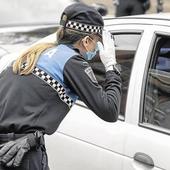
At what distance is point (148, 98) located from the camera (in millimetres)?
3693

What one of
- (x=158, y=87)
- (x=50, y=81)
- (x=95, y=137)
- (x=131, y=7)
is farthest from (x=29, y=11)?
(x=50, y=81)

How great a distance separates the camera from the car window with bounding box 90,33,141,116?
3.83 meters

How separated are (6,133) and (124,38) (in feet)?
4.05

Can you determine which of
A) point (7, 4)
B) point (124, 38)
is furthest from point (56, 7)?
point (124, 38)

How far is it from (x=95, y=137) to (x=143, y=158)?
1.46 ft

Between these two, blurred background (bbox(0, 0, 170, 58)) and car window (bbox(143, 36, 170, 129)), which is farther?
blurred background (bbox(0, 0, 170, 58))

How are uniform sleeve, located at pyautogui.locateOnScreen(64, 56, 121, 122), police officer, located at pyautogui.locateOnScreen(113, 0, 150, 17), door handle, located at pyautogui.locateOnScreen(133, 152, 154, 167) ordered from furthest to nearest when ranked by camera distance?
1. police officer, located at pyautogui.locateOnScreen(113, 0, 150, 17)
2. door handle, located at pyautogui.locateOnScreen(133, 152, 154, 167)
3. uniform sleeve, located at pyautogui.locateOnScreen(64, 56, 121, 122)

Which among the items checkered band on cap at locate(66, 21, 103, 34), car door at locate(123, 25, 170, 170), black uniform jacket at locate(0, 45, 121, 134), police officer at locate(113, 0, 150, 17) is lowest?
police officer at locate(113, 0, 150, 17)

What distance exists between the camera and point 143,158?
3.49m

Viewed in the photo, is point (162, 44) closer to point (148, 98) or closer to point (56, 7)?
point (148, 98)

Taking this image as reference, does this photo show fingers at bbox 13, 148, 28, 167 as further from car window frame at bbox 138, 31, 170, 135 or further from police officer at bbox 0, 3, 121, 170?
car window frame at bbox 138, 31, 170, 135

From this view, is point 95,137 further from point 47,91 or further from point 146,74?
point 47,91

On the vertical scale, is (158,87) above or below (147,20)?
below

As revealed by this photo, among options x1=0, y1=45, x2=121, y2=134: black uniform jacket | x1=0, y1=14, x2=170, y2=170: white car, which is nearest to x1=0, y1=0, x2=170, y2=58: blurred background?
x1=0, y1=14, x2=170, y2=170: white car
